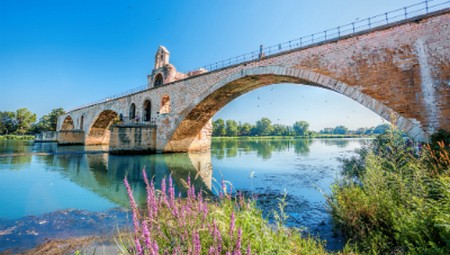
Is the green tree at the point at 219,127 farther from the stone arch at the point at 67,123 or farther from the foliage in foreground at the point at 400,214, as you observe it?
the foliage in foreground at the point at 400,214

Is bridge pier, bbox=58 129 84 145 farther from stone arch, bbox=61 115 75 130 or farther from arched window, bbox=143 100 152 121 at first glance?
arched window, bbox=143 100 152 121

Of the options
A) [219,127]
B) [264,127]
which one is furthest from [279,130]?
[219,127]

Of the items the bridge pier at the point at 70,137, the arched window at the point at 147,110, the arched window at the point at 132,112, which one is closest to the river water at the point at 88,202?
the arched window at the point at 147,110

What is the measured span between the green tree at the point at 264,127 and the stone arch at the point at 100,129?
2659 inches

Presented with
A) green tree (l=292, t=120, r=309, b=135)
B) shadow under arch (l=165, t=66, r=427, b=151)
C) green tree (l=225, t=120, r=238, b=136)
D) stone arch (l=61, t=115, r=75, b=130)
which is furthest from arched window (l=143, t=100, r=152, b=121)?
green tree (l=292, t=120, r=309, b=135)

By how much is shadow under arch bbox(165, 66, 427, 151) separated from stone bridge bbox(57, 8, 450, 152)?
1.2 inches

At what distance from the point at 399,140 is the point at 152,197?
4933mm

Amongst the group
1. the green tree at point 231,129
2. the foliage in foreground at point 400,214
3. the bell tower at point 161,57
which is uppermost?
the bell tower at point 161,57

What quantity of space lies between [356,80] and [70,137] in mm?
39039

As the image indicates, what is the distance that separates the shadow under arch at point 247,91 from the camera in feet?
32.8

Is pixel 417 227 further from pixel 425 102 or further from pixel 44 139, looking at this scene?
pixel 44 139

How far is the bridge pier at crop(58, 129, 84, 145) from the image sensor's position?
112ft

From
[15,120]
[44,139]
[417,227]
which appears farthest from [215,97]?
[15,120]

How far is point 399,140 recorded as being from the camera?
457cm
